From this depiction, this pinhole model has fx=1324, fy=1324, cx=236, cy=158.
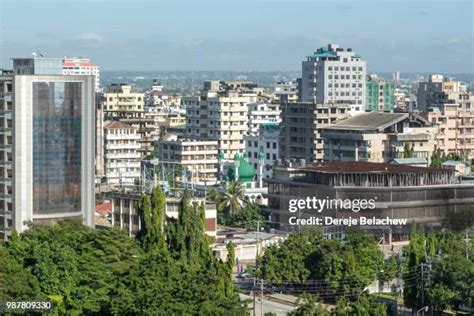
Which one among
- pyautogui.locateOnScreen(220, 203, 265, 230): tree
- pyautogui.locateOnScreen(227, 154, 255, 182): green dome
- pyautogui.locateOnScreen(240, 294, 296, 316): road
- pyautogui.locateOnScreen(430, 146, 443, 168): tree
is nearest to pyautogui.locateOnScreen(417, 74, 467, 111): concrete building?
pyautogui.locateOnScreen(430, 146, 443, 168): tree

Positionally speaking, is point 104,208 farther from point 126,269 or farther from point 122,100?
point 122,100

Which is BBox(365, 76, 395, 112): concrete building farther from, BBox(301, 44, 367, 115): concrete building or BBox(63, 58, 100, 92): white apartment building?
BBox(63, 58, 100, 92): white apartment building

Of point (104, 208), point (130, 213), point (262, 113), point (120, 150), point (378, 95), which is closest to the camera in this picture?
point (130, 213)

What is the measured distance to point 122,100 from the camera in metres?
99.8

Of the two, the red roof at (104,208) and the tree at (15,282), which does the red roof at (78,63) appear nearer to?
the red roof at (104,208)

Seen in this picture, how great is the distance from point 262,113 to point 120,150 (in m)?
17.5

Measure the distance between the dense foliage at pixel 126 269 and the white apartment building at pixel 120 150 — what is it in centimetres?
3538

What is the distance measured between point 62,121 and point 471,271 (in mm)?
14146

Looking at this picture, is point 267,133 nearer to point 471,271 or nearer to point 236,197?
point 236,197

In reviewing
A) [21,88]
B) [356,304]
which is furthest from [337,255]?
[21,88]

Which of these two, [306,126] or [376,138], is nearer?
[376,138]

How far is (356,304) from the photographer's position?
34.4 metres

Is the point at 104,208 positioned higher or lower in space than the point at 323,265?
higher

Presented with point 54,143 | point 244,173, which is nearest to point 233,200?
point 244,173
